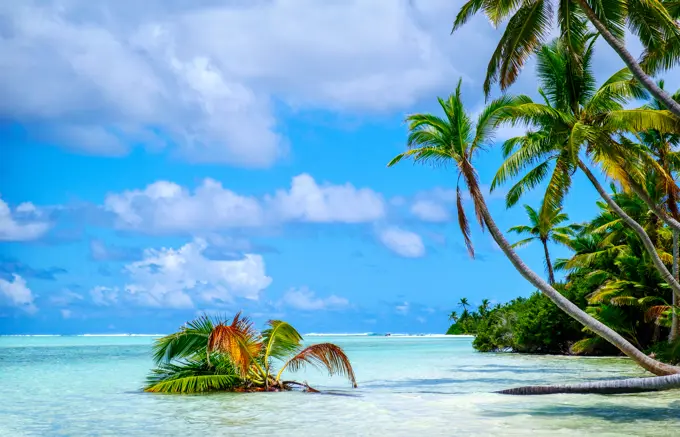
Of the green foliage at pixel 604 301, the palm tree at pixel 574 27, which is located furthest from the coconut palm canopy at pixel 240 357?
the green foliage at pixel 604 301

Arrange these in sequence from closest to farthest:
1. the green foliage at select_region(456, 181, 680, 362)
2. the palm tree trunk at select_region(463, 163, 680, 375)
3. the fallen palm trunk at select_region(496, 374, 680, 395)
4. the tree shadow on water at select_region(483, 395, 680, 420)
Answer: the fallen palm trunk at select_region(496, 374, 680, 395), the tree shadow on water at select_region(483, 395, 680, 420), the palm tree trunk at select_region(463, 163, 680, 375), the green foliage at select_region(456, 181, 680, 362)

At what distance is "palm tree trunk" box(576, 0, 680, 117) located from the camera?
13.5 m

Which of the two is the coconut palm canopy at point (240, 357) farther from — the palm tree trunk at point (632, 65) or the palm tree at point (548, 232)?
the palm tree at point (548, 232)

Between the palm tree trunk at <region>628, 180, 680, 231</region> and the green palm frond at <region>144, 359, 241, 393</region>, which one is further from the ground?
the palm tree trunk at <region>628, 180, 680, 231</region>

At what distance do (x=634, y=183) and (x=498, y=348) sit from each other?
34.7m

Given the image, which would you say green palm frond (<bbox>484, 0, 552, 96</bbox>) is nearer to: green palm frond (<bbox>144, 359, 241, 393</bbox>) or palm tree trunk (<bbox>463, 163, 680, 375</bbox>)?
palm tree trunk (<bbox>463, 163, 680, 375</bbox>)

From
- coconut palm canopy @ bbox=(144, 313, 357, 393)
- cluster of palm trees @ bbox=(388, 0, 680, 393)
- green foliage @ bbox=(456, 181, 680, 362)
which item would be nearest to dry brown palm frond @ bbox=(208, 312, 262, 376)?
coconut palm canopy @ bbox=(144, 313, 357, 393)

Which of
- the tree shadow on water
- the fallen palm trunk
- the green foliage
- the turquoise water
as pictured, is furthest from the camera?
the green foliage

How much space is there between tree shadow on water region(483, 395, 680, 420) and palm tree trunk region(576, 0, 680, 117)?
18.2 feet

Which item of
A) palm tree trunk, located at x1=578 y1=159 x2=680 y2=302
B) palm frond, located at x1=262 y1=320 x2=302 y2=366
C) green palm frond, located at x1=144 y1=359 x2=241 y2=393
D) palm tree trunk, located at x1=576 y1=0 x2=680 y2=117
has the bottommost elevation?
green palm frond, located at x1=144 y1=359 x2=241 y2=393

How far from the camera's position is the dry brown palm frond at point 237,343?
1617cm

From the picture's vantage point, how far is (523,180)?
21.9 metres

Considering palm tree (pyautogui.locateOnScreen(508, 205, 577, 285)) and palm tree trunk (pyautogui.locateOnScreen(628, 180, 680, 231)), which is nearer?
palm tree trunk (pyautogui.locateOnScreen(628, 180, 680, 231))

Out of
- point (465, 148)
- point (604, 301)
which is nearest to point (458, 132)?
point (465, 148)
